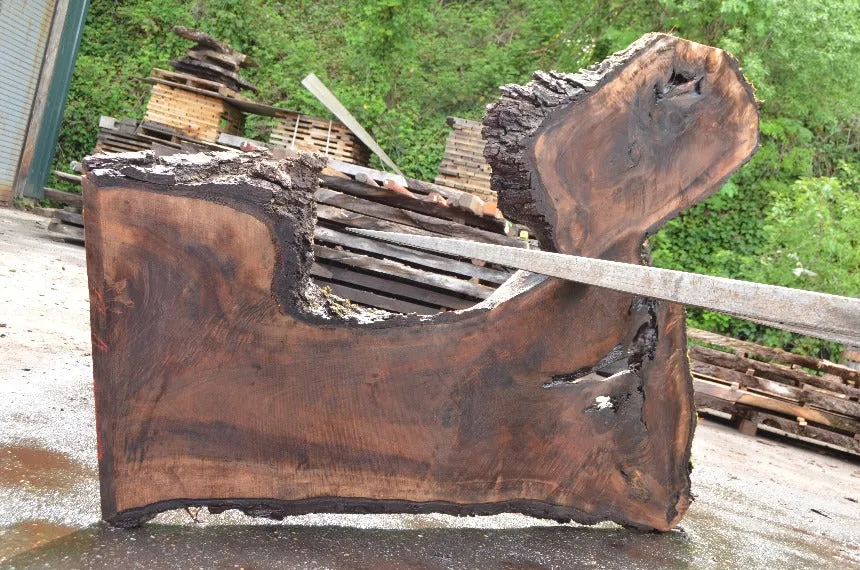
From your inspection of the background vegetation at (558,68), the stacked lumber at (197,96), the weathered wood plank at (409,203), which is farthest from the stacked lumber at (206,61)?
the weathered wood plank at (409,203)

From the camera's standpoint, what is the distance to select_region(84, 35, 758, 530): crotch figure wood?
2068mm

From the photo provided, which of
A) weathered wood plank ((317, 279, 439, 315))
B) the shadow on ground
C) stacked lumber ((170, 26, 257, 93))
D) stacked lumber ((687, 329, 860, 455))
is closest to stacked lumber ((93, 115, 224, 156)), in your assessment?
stacked lumber ((170, 26, 257, 93))

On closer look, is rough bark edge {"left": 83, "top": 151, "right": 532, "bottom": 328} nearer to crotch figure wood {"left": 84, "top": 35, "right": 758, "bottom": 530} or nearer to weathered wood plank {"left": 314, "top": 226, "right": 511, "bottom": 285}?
crotch figure wood {"left": 84, "top": 35, "right": 758, "bottom": 530}

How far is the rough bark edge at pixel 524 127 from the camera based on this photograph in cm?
248

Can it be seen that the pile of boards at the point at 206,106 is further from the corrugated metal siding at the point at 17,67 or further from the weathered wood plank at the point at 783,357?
the weathered wood plank at the point at 783,357

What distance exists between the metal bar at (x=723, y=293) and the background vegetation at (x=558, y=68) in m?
8.97

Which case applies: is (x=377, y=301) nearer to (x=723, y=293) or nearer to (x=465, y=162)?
(x=723, y=293)

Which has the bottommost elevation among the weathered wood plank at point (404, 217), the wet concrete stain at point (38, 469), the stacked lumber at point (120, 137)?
the wet concrete stain at point (38, 469)

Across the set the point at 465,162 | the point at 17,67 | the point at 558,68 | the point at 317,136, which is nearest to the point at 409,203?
the point at 465,162

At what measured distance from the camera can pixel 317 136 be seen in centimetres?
1138

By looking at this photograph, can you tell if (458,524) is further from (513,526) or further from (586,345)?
(586,345)

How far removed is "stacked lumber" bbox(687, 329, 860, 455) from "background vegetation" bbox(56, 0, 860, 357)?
8.35 feet

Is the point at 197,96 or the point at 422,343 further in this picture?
the point at 197,96

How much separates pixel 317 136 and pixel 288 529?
31.3 feet
